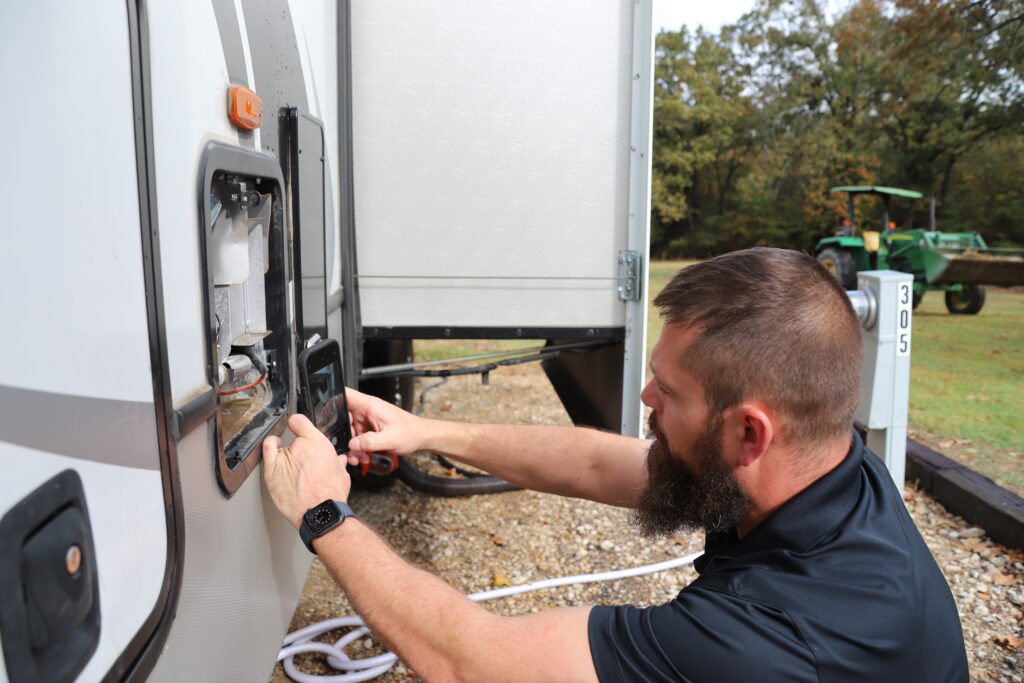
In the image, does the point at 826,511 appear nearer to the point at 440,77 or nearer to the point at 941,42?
the point at 440,77

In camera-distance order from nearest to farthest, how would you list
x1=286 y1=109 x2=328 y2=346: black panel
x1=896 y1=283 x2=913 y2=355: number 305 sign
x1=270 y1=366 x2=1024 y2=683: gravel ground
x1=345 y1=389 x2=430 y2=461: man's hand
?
x1=286 y1=109 x2=328 y2=346: black panel
x1=345 y1=389 x2=430 y2=461: man's hand
x1=896 y1=283 x2=913 y2=355: number 305 sign
x1=270 y1=366 x2=1024 y2=683: gravel ground

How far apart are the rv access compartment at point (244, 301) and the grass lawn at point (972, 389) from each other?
3.26 m

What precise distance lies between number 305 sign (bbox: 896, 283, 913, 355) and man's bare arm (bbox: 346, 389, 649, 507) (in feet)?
5.12

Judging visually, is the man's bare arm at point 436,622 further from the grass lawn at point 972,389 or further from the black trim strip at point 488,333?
the grass lawn at point 972,389

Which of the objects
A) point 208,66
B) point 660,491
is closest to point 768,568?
point 660,491

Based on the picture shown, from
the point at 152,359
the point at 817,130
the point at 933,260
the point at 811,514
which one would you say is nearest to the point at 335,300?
the point at 152,359

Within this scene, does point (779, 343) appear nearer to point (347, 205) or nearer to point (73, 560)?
point (73, 560)

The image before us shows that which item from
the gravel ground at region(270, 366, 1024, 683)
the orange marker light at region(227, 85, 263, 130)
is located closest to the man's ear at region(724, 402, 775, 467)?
the orange marker light at region(227, 85, 263, 130)

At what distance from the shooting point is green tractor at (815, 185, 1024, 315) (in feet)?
39.2

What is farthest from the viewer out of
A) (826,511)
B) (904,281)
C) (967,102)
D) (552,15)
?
(967,102)

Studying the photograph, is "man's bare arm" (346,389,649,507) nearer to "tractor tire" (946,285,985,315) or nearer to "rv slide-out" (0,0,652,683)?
"rv slide-out" (0,0,652,683)

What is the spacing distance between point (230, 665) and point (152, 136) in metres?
1.04

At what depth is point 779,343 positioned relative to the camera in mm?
1491

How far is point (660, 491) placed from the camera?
1.75 m
